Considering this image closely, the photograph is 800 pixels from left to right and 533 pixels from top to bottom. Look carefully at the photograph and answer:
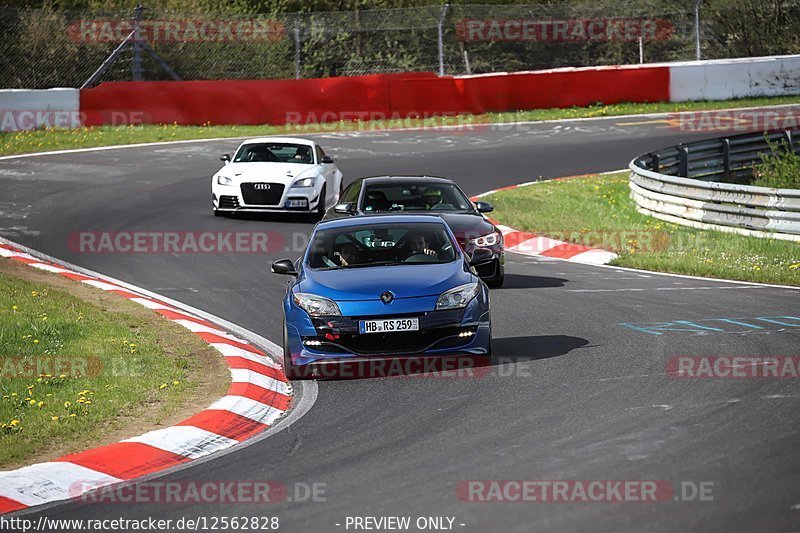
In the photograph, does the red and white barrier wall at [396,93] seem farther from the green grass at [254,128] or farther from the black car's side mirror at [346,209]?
the black car's side mirror at [346,209]

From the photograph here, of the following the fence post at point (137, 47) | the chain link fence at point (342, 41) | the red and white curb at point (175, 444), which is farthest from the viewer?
the chain link fence at point (342, 41)

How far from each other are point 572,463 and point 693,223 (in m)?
13.6

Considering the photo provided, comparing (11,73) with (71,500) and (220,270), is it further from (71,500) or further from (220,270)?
(71,500)

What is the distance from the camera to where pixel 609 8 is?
38.4 metres

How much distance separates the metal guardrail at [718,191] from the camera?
60.0 feet

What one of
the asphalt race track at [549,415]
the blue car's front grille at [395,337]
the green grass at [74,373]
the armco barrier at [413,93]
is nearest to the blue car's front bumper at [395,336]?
the blue car's front grille at [395,337]

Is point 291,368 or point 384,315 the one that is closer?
point 384,315

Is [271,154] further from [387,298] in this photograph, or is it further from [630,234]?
[387,298]

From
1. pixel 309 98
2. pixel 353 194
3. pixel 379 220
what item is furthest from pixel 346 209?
pixel 309 98

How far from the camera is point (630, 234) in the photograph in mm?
19875

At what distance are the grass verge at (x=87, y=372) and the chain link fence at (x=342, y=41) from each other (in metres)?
20.5

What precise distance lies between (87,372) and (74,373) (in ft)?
0.37

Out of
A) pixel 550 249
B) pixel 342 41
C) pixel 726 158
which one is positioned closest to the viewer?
pixel 550 249

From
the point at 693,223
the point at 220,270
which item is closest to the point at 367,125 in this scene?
the point at 693,223
